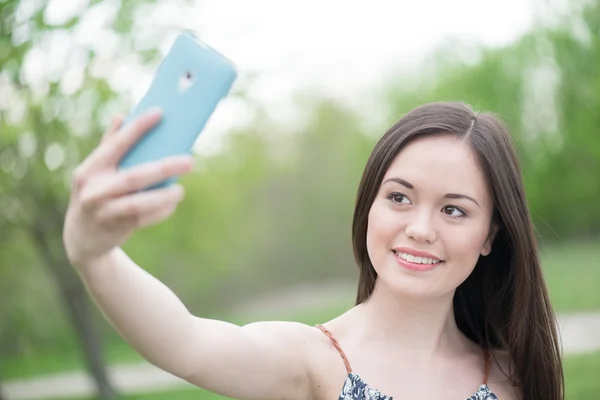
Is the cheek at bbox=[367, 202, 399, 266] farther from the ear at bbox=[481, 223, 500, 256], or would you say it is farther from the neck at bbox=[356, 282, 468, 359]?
the ear at bbox=[481, 223, 500, 256]

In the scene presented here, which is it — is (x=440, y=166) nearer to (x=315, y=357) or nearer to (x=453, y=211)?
(x=453, y=211)

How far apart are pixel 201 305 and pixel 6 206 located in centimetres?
1021

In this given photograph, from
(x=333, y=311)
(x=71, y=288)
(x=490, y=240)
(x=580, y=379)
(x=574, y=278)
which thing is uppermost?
(x=574, y=278)

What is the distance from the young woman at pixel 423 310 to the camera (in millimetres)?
1789

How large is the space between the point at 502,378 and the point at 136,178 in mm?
1516

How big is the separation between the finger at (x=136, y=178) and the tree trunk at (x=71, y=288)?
7964 millimetres

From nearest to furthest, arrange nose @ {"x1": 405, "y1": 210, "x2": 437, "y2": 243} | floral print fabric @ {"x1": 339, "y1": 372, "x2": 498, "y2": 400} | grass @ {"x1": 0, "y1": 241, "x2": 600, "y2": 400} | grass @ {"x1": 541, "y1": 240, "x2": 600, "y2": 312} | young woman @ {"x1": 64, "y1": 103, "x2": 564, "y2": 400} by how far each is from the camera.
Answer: young woman @ {"x1": 64, "y1": 103, "x2": 564, "y2": 400} < nose @ {"x1": 405, "y1": 210, "x2": 437, "y2": 243} < floral print fabric @ {"x1": 339, "y1": 372, "x2": 498, "y2": 400} < grass @ {"x1": 541, "y1": 240, "x2": 600, "y2": 312} < grass @ {"x1": 0, "y1": 241, "x2": 600, "y2": 400}

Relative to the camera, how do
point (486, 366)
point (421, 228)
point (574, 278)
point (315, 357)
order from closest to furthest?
point (421, 228)
point (315, 357)
point (486, 366)
point (574, 278)

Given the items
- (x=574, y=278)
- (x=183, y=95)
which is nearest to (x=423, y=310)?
(x=183, y=95)

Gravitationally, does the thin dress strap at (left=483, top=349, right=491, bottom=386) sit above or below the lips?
below

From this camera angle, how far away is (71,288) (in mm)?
9117

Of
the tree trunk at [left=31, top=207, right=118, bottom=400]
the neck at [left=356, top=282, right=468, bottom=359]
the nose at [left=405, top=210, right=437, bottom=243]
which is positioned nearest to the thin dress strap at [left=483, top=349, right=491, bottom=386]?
the neck at [left=356, top=282, right=468, bottom=359]

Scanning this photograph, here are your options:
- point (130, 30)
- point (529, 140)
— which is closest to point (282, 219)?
point (529, 140)

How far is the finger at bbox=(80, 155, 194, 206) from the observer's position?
3.77ft
